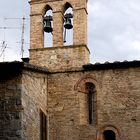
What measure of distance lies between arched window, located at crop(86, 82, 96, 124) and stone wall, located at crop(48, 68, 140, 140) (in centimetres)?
14

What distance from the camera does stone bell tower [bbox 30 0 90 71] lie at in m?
18.8

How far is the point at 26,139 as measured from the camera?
52.9ft

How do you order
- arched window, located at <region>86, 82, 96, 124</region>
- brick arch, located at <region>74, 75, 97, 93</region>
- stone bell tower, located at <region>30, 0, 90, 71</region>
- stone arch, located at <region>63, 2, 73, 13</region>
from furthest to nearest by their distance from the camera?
stone arch, located at <region>63, 2, 73, 13</region>, stone bell tower, located at <region>30, 0, 90, 71</region>, brick arch, located at <region>74, 75, 97, 93</region>, arched window, located at <region>86, 82, 96, 124</region>

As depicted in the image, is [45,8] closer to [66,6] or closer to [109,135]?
[66,6]

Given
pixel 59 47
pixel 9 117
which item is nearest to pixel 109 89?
pixel 59 47

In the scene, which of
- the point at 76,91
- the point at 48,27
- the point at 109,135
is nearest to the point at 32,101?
the point at 76,91

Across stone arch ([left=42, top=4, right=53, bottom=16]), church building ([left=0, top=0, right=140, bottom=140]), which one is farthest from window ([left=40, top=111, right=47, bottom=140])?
stone arch ([left=42, top=4, right=53, bottom=16])

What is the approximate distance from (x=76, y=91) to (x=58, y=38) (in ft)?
6.41

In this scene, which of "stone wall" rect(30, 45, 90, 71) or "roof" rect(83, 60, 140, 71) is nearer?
"roof" rect(83, 60, 140, 71)

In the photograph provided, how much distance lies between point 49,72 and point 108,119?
7.81ft

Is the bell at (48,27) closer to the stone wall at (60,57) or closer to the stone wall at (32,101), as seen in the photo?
the stone wall at (60,57)

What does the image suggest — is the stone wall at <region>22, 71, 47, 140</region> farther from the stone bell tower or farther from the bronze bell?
the bronze bell

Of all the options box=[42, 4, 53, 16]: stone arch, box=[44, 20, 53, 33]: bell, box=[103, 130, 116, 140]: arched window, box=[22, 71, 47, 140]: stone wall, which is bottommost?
box=[103, 130, 116, 140]: arched window

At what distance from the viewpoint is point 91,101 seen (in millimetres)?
18250
